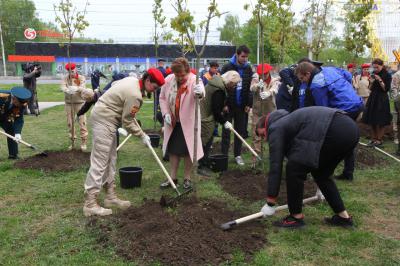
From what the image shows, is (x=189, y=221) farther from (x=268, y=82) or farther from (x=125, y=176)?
(x=268, y=82)

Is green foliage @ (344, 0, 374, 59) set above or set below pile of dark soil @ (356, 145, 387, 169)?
above

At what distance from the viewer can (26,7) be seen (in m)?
61.9

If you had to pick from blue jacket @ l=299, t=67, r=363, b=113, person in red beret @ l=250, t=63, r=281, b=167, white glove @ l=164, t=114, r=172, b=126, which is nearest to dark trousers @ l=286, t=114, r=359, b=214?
blue jacket @ l=299, t=67, r=363, b=113

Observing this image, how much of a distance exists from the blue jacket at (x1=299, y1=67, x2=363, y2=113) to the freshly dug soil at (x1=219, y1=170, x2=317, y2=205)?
133 cm

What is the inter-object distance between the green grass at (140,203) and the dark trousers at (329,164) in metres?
0.35

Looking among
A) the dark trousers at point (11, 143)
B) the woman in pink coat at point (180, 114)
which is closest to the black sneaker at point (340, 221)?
the woman in pink coat at point (180, 114)

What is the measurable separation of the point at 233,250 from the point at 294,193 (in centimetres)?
88

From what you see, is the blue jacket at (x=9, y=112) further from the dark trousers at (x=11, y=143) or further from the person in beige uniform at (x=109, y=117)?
the person in beige uniform at (x=109, y=117)

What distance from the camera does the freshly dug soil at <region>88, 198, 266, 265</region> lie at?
138 inches

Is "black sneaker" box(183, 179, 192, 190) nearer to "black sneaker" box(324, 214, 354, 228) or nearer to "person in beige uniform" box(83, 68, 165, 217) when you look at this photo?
"person in beige uniform" box(83, 68, 165, 217)

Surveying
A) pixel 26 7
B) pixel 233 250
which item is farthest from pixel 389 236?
pixel 26 7

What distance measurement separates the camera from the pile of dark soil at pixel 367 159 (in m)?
6.85

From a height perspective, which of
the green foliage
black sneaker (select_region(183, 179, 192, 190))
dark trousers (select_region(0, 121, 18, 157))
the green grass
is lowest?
the green grass

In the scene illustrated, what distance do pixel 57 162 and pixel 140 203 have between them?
2.48 meters
